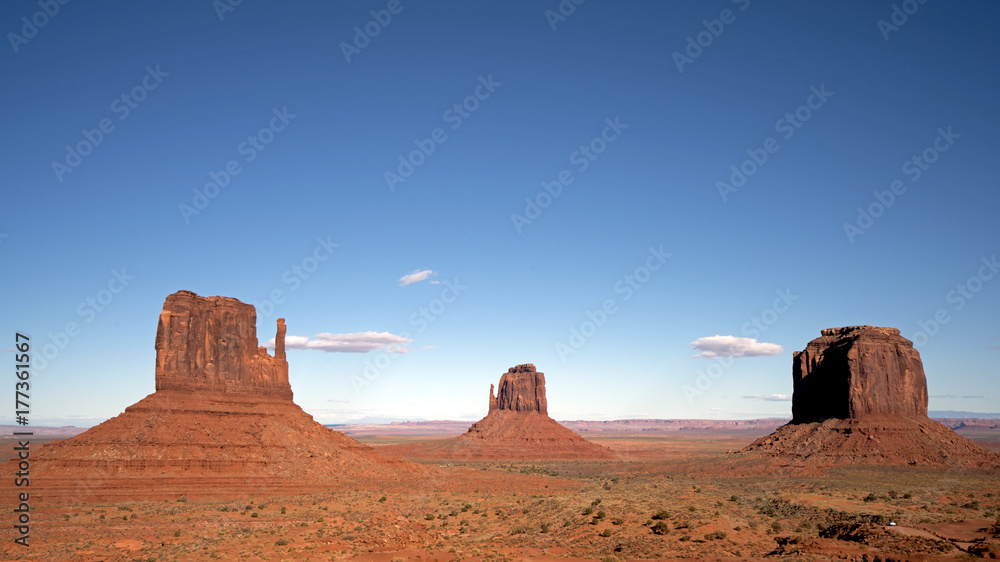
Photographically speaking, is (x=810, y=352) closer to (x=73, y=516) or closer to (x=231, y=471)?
(x=231, y=471)

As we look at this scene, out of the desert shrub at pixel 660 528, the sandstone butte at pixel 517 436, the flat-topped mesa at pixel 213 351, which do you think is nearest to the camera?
the desert shrub at pixel 660 528

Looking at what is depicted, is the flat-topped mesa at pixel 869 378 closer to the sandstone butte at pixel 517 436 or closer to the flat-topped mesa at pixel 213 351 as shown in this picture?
the sandstone butte at pixel 517 436

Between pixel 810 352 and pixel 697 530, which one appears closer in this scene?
pixel 697 530

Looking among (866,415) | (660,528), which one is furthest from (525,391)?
(660,528)

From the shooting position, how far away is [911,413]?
84.5m

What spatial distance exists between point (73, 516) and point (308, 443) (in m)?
23.5

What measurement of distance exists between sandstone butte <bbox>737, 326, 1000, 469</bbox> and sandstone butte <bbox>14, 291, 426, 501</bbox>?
49368 mm

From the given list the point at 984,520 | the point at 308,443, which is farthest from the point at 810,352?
the point at 308,443

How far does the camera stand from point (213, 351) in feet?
216

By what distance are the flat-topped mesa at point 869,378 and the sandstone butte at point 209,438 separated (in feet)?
184

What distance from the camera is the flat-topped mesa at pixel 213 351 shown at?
209ft

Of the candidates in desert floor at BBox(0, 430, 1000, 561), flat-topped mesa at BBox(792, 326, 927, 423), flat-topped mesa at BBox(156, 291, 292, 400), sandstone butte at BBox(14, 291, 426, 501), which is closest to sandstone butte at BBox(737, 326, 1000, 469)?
flat-topped mesa at BBox(792, 326, 927, 423)

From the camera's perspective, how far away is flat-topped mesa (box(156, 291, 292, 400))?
63.7 metres

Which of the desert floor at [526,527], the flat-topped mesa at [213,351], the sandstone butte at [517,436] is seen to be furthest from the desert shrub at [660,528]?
the sandstone butte at [517,436]
